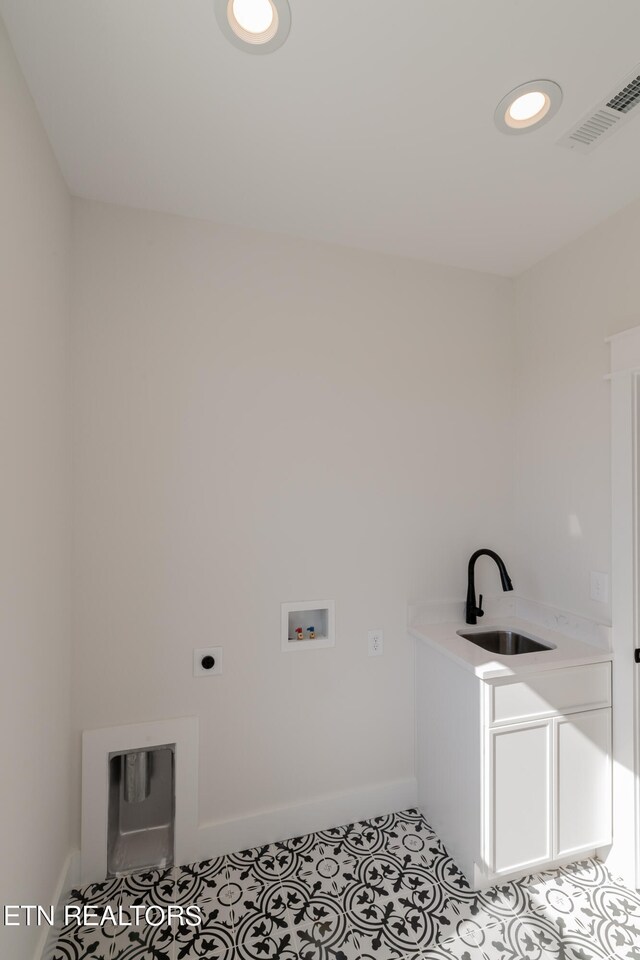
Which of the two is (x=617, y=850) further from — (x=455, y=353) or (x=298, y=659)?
(x=455, y=353)

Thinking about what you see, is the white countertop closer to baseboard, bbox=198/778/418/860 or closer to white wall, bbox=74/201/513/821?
white wall, bbox=74/201/513/821

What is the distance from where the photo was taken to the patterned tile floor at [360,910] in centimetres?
160

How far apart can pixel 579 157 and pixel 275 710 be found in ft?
8.12

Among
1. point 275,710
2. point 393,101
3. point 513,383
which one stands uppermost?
point 393,101

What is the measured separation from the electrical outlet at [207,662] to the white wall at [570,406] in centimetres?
160

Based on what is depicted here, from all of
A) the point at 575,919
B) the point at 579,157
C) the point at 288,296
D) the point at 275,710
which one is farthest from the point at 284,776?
the point at 579,157

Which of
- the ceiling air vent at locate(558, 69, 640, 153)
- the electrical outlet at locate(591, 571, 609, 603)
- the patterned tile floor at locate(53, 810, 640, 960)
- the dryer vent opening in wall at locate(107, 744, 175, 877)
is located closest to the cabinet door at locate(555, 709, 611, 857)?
the patterned tile floor at locate(53, 810, 640, 960)

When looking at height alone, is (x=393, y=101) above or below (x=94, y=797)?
above

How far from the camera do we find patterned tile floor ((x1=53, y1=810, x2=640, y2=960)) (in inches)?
63.2

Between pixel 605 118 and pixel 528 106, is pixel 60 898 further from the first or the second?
pixel 605 118

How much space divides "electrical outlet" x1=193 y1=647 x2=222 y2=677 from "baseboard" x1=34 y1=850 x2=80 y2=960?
31.2 inches

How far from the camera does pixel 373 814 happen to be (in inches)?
90.0

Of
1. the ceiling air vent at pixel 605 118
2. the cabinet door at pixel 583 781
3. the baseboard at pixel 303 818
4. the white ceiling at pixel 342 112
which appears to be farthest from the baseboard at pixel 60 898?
the ceiling air vent at pixel 605 118

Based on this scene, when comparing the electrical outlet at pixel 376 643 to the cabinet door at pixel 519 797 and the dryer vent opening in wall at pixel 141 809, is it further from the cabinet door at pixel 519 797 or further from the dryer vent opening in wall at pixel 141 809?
the dryer vent opening in wall at pixel 141 809
